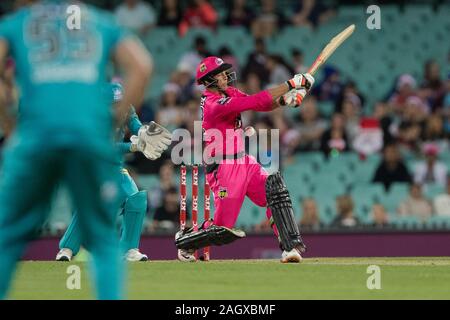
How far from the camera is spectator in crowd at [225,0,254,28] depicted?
1909 centimetres

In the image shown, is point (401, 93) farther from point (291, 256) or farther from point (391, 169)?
point (291, 256)

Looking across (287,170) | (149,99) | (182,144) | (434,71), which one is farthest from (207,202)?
(434,71)

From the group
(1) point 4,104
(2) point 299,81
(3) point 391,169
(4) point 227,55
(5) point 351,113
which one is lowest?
(1) point 4,104

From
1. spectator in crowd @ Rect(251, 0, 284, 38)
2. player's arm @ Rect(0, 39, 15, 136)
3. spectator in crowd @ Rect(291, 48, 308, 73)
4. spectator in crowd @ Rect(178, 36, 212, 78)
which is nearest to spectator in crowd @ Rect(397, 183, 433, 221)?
spectator in crowd @ Rect(291, 48, 308, 73)

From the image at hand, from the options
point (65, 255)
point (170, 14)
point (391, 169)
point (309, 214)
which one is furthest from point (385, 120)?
point (65, 255)

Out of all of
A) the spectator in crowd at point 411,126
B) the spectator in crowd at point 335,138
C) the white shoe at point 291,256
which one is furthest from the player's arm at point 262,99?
the spectator in crowd at point 411,126

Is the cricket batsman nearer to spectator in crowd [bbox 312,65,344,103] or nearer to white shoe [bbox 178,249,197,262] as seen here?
white shoe [bbox 178,249,197,262]

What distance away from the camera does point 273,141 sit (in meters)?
15.9

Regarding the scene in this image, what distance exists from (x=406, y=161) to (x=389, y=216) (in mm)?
1370

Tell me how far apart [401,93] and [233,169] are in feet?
24.7

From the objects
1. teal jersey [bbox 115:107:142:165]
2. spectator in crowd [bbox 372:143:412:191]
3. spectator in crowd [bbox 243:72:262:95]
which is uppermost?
spectator in crowd [bbox 243:72:262:95]

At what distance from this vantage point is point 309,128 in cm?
1694

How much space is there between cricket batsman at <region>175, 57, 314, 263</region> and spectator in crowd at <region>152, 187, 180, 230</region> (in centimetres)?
355
